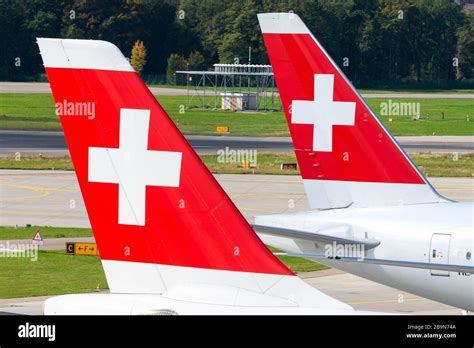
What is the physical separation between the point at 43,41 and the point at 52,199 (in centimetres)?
4703

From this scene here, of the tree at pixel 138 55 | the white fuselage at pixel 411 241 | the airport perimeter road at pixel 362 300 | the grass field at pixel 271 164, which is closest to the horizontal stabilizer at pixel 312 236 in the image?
the white fuselage at pixel 411 241

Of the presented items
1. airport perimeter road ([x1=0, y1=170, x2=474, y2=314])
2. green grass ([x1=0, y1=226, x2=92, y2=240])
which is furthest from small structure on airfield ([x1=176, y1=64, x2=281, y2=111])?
green grass ([x1=0, y1=226, x2=92, y2=240])

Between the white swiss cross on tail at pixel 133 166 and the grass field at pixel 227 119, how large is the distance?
97.3 metres

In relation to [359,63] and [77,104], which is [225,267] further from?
[359,63]

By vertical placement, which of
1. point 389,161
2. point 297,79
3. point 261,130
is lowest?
point 261,130

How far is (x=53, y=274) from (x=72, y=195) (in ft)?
81.7

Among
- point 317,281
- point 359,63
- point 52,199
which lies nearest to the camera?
point 317,281

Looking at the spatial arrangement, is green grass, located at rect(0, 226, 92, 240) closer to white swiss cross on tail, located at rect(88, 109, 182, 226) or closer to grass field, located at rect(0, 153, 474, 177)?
grass field, located at rect(0, 153, 474, 177)

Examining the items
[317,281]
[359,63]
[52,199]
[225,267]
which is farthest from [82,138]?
[359,63]

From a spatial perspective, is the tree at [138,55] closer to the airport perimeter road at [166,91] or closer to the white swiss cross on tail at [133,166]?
the airport perimeter road at [166,91]

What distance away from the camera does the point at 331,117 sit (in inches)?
999

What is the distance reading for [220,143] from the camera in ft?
319

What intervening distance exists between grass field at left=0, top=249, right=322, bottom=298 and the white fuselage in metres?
10.8

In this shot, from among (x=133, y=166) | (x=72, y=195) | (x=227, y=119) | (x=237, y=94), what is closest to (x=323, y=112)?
(x=133, y=166)
